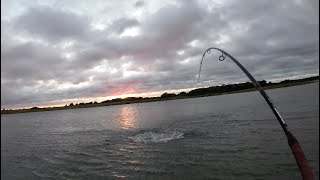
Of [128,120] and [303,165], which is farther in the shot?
[128,120]

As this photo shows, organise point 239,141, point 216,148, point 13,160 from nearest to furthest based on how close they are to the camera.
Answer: point 216,148, point 239,141, point 13,160

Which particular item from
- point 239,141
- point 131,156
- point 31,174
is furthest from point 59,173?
point 239,141

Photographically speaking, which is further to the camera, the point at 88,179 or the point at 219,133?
the point at 219,133

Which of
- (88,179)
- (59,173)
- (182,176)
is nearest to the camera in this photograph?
(182,176)

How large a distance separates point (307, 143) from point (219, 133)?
1069cm

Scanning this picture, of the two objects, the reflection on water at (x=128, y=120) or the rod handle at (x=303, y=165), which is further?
the reflection on water at (x=128, y=120)

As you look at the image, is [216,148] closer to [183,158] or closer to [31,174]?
[183,158]

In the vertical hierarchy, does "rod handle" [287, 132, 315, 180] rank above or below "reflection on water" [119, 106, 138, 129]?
above

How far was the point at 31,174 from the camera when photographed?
22188 mm

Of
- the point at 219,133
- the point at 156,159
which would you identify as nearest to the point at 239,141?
the point at 219,133

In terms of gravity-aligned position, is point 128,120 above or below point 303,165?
below

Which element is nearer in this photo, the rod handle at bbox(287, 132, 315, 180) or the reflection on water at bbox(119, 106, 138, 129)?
the rod handle at bbox(287, 132, 315, 180)

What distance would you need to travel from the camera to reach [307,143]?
21.4m

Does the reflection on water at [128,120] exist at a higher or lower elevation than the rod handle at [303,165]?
lower
